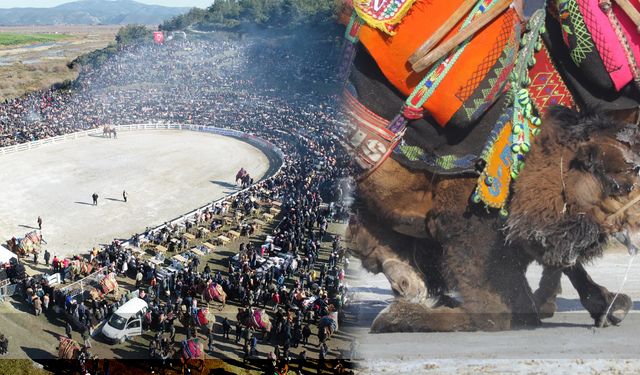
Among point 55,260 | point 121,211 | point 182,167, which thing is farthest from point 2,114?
point 55,260

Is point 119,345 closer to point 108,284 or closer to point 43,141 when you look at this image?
point 108,284

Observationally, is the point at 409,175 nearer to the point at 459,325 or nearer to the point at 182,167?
the point at 459,325

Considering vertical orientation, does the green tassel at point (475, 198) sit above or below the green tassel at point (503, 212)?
above

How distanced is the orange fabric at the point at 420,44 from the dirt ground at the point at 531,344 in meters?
1.73

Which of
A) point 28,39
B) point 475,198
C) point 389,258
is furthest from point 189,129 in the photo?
point 28,39

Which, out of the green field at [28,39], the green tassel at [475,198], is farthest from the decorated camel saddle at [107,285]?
the green field at [28,39]

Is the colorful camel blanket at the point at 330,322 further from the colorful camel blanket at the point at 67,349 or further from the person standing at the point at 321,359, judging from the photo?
the colorful camel blanket at the point at 67,349

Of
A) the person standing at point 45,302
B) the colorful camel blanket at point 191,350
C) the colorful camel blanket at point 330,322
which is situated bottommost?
the person standing at point 45,302

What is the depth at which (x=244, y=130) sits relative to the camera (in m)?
21.1

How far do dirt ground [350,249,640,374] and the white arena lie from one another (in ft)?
25.6

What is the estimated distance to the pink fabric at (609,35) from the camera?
4355 mm

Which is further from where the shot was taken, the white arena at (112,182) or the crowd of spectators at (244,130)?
the white arena at (112,182)

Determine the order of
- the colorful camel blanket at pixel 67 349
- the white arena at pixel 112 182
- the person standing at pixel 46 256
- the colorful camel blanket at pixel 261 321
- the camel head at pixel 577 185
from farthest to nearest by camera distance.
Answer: the white arena at pixel 112 182, the person standing at pixel 46 256, the colorful camel blanket at pixel 261 321, the colorful camel blanket at pixel 67 349, the camel head at pixel 577 185

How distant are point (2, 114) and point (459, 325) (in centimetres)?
2364
